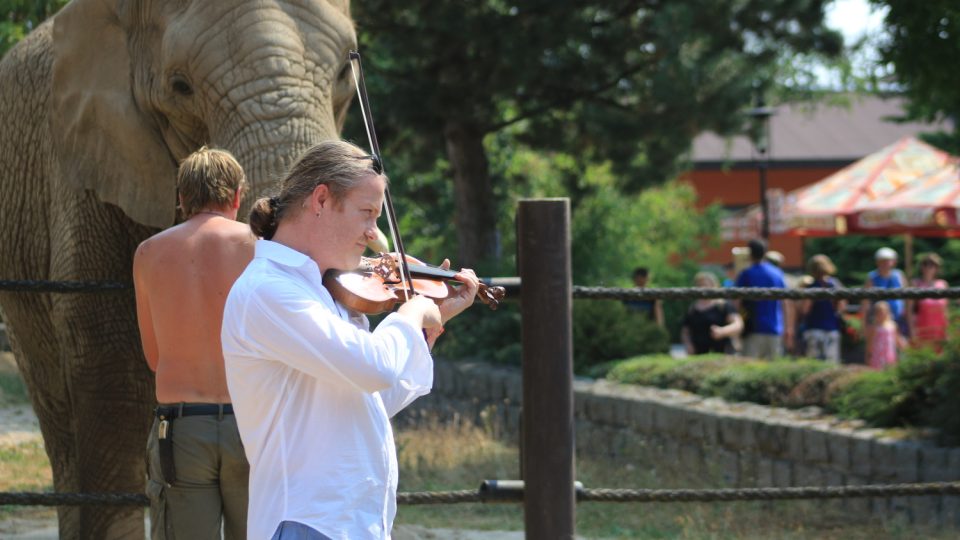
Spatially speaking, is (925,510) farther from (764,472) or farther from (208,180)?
(208,180)

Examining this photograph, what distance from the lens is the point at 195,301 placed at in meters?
3.74

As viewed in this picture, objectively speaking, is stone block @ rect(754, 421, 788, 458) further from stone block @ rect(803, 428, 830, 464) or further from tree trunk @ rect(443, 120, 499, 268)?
tree trunk @ rect(443, 120, 499, 268)

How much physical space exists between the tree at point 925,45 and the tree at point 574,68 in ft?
14.1

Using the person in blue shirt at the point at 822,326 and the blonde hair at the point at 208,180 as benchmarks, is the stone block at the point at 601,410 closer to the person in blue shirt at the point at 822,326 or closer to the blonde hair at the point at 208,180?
the person in blue shirt at the point at 822,326

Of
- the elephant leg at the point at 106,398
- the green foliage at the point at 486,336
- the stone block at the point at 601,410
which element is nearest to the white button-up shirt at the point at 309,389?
the elephant leg at the point at 106,398

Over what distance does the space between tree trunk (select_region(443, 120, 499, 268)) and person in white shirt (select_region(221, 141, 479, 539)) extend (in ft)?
41.4

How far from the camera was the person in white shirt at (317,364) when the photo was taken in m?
2.71

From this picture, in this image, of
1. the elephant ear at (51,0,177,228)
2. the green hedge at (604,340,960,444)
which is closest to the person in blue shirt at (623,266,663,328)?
the green hedge at (604,340,960,444)

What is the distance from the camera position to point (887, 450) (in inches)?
307

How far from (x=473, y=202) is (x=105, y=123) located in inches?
437

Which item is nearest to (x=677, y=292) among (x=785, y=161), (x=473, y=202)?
(x=473, y=202)

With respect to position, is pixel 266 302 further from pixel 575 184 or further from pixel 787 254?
pixel 787 254

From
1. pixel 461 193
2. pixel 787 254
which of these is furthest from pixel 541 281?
pixel 787 254

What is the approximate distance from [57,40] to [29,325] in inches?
50.4
